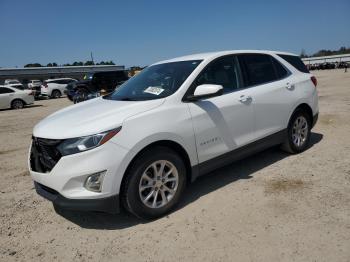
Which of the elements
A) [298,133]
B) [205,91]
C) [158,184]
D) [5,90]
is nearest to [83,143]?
[158,184]

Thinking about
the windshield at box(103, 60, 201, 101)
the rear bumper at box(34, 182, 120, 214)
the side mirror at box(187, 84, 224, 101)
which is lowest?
the rear bumper at box(34, 182, 120, 214)

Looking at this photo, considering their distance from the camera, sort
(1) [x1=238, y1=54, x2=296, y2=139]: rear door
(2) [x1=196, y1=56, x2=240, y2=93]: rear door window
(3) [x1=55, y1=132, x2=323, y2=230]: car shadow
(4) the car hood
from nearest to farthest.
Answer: (4) the car hood, (3) [x1=55, y1=132, x2=323, y2=230]: car shadow, (2) [x1=196, y1=56, x2=240, y2=93]: rear door window, (1) [x1=238, y1=54, x2=296, y2=139]: rear door

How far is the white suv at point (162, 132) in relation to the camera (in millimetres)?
3215

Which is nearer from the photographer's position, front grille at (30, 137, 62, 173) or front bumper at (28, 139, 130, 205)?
front bumper at (28, 139, 130, 205)

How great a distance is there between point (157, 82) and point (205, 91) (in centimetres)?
84

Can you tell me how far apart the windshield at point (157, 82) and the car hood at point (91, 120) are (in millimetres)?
260

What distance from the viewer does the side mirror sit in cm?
370

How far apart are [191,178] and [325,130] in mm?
4597

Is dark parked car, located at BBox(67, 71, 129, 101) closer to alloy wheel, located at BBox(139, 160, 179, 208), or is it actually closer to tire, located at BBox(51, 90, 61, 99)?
tire, located at BBox(51, 90, 61, 99)

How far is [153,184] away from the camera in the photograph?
3590 mm

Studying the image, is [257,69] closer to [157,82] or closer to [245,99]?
[245,99]

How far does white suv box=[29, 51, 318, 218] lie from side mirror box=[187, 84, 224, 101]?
0.01m

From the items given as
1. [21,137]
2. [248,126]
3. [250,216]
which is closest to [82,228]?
[250,216]

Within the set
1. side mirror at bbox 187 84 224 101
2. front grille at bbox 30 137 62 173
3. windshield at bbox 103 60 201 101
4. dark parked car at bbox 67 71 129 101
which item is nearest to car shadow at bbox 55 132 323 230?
front grille at bbox 30 137 62 173
